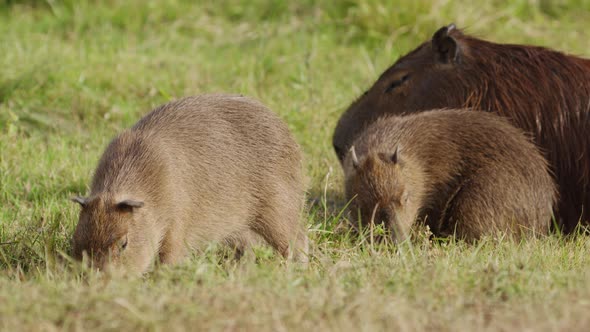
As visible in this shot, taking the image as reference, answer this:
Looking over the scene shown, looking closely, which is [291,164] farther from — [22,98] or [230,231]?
[22,98]

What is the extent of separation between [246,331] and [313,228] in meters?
1.60

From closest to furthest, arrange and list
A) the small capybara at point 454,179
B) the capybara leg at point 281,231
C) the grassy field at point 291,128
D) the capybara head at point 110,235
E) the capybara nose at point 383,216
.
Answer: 1. the grassy field at point 291,128
2. the capybara head at point 110,235
3. the capybara leg at point 281,231
4. the capybara nose at point 383,216
5. the small capybara at point 454,179

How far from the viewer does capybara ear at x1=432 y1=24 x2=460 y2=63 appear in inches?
213

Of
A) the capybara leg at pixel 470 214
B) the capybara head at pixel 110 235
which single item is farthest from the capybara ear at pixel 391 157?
the capybara head at pixel 110 235

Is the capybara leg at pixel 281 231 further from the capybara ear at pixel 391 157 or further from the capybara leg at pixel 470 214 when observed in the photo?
the capybara leg at pixel 470 214

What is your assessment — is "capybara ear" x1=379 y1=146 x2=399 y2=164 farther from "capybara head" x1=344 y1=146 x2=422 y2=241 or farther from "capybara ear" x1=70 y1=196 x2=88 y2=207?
"capybara ear" x1=70 y1=196 x2=88 y2=207

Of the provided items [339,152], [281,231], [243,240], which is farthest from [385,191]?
[339,152]

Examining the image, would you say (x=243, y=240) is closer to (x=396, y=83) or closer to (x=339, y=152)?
(x=339, y=152)

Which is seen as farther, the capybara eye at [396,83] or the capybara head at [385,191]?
the capybara eye at [396,83]

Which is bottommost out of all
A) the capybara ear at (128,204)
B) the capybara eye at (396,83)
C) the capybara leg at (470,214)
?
the capybara leg at (470,214)

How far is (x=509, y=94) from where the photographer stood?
519cm

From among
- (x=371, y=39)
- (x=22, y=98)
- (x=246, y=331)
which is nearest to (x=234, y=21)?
(x=371, y=39)

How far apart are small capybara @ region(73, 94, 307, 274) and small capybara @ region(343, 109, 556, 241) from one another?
0.45 meters

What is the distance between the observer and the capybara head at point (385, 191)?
180 inches
